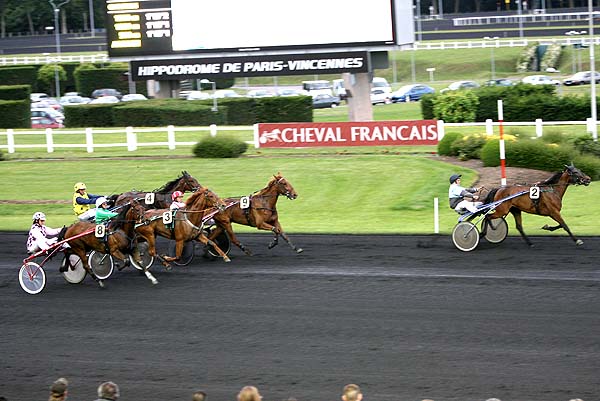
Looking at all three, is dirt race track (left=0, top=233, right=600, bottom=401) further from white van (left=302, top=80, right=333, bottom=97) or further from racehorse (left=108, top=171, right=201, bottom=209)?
white van (left=302, top=80, right=333, bottom=97)

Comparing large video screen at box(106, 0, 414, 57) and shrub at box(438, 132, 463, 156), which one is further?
large video screen at box(106, 0, 414, 57)

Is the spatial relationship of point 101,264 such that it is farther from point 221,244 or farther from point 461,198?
point 461,198

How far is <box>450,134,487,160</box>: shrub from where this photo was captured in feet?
81.9

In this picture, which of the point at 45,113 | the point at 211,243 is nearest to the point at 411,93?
the point at 45,113

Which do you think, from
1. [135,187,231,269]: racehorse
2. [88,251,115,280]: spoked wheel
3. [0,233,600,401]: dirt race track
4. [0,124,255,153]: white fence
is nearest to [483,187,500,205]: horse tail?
[0,233,600,401]: dirt race track

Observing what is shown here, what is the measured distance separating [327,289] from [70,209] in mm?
10359

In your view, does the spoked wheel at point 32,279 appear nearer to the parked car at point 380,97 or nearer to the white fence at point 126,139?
the white fence at point 126,139

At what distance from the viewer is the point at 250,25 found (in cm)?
3200

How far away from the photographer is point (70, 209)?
74.3 ft

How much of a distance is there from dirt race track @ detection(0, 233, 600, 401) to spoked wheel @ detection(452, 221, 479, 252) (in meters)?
0.17

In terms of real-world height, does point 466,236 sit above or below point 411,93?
below

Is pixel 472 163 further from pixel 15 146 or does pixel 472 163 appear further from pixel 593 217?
pixel 15 146

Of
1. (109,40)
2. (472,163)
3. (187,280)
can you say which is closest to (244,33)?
(109,40)

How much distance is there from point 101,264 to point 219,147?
1317 centimetres
